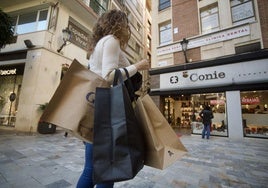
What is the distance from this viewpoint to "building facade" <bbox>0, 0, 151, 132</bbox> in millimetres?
8148

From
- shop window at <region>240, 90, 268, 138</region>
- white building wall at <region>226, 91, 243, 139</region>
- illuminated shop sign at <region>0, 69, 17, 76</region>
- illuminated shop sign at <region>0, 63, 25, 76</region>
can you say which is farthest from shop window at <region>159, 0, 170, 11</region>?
illuminated shop sign at <region>0, 69, 17, 76</region>

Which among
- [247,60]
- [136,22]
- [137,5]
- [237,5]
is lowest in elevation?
[247,60]

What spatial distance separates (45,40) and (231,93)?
10073 millimetres

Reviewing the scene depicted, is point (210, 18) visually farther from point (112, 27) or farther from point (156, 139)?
point (156, 139)

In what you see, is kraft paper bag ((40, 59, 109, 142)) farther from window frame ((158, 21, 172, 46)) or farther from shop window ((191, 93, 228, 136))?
window frame ((158, 21, 172, 46))

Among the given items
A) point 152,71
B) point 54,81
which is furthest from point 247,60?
point 54,81

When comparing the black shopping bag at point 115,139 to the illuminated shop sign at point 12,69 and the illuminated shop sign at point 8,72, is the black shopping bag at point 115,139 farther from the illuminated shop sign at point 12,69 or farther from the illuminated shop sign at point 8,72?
the illuminated shop sign at point 8,72

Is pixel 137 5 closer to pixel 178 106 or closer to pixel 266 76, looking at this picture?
pixel 178 106

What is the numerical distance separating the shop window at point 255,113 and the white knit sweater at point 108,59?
907 centimetres

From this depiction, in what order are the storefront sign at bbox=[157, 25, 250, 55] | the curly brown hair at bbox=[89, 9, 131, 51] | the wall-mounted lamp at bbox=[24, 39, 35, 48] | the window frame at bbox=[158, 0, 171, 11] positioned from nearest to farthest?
1. the curly brown hair at bbox=[89, 9, 131, 51]
2. the wall-mounted lamp at bbox=[24, 39, 35, 48]
3. the storefront sign at bbox=[157, 25, 250, 55]
4. the window frame at bbox=[158, 0, 171, 11]

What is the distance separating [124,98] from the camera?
973mm

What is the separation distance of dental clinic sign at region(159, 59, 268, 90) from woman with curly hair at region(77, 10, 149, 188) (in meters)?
8.74

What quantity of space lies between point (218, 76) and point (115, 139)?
31.0 ft

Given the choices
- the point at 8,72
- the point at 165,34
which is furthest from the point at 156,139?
the point at 165,34
